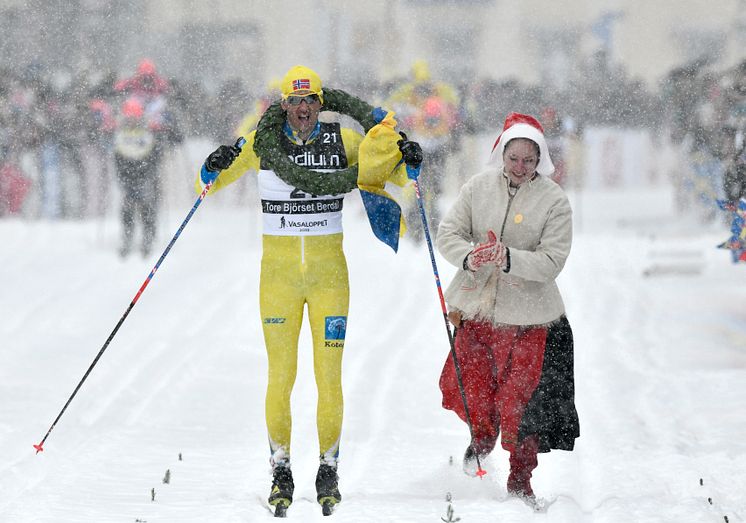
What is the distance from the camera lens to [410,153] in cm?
574

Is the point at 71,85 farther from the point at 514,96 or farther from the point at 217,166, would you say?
the point at 217,166

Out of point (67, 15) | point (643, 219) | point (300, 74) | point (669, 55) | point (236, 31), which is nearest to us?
point (300, 74)

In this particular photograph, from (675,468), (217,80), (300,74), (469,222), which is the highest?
(217,80)

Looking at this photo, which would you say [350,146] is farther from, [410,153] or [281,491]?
[281,491]

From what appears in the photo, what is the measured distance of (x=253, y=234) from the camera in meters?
17.0

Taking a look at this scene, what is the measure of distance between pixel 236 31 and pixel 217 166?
2097 centimetres

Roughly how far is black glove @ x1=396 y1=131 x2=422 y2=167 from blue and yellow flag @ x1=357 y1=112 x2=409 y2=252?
0.03 metres

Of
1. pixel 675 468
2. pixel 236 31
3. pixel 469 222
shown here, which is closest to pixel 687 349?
pixel 675 468

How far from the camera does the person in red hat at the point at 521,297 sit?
19.2ft

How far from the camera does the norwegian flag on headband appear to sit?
18.8 feet

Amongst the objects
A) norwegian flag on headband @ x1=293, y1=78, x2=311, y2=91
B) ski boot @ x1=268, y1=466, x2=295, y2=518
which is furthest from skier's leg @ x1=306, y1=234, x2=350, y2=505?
norwegian flag on headband @ x1=293, y1=78, x2=311, y2=91

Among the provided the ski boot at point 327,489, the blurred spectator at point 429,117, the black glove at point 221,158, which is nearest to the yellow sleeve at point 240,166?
the black glove at point 221,158

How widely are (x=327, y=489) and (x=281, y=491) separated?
0.66 ft

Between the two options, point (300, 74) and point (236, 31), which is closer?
point (300, 74)
